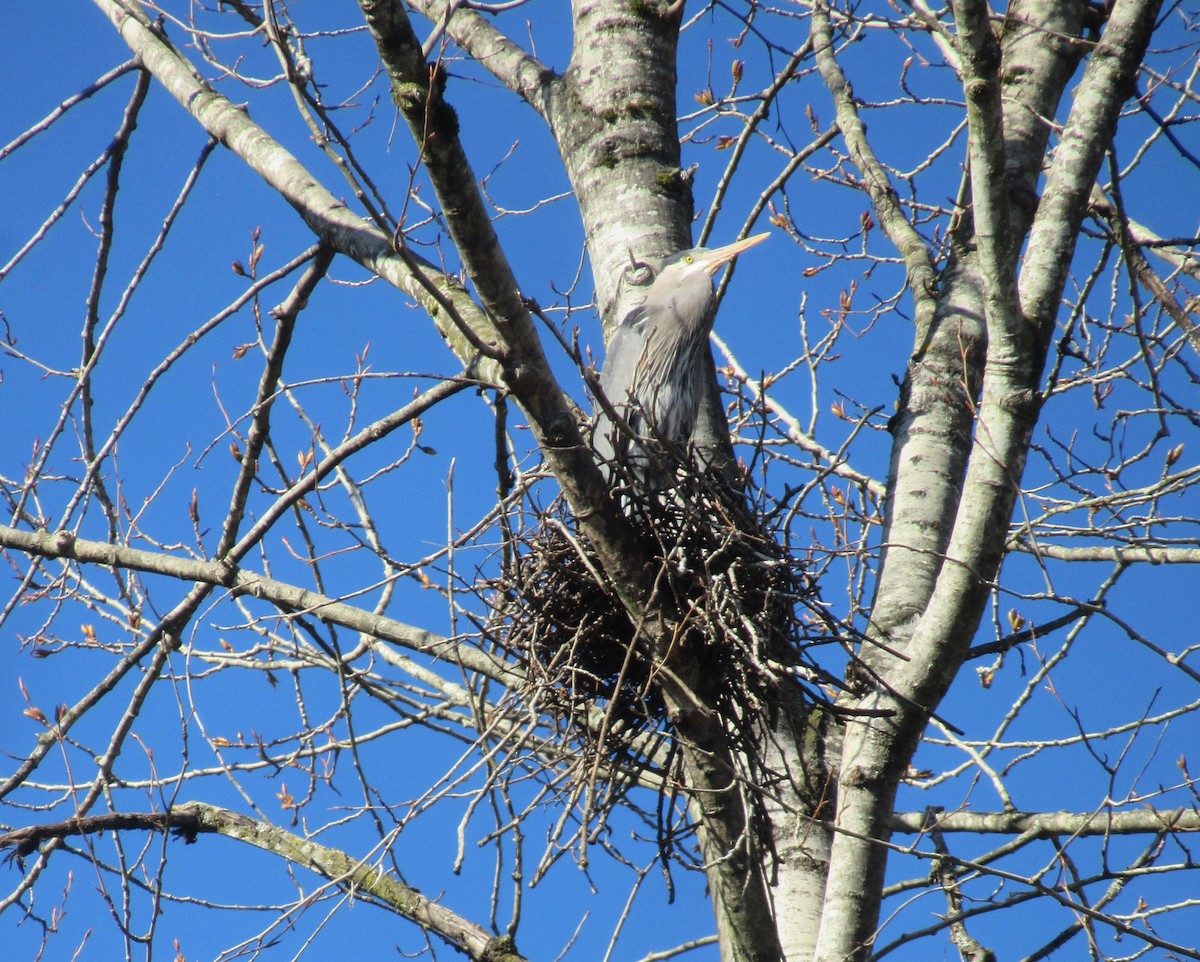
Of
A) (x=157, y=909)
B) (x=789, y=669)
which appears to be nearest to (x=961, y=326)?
(x=789, y=669)

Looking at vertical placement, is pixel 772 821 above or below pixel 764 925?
above

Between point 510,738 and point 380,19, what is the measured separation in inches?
59.3

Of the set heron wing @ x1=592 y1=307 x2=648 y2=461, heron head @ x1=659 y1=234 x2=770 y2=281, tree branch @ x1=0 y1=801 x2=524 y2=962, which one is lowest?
tree branch @ x1=0 y1=801 x2=524 y2=962

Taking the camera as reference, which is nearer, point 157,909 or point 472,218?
point 472,218

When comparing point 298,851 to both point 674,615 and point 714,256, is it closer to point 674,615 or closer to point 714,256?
point 674,615

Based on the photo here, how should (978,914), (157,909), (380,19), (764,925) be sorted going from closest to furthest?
(380,19) < (764,925) < (978,914) < (157,909)

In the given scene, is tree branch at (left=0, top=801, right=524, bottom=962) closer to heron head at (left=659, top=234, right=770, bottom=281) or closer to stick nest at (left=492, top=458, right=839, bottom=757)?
stick nest at (left=492, top=458, right=839, bottom=757)

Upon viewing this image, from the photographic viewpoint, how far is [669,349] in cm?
371

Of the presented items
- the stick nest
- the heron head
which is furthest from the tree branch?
the heron head


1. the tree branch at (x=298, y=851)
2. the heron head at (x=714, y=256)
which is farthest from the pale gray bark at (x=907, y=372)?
the heron head at (x=714, y=256)

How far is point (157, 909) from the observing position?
3.02 meters

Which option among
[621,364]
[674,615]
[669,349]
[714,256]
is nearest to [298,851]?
[674,615]

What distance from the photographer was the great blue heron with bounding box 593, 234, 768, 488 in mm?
3469

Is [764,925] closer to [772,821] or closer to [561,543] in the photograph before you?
[772,821]
